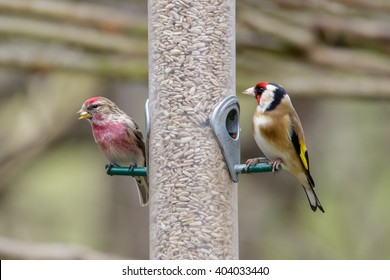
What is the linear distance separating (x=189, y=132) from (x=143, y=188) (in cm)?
80

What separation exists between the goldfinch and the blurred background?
2828 mm

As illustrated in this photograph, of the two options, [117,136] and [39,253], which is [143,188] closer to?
[117,136]

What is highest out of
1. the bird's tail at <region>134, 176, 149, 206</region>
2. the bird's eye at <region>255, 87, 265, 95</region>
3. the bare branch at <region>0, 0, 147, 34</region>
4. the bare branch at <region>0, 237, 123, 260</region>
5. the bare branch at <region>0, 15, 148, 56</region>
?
the bare branch at <region>0, 0, 147, 34</region>

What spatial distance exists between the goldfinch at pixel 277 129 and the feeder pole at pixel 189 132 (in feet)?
1.13

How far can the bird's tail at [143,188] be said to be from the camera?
787 centimetres

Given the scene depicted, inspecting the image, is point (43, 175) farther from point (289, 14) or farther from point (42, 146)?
point (289, 14)

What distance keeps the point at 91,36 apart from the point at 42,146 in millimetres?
1946

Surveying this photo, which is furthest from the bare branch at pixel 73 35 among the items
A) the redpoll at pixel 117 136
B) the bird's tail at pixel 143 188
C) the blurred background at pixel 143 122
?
the bird's tail at pixel 143 188

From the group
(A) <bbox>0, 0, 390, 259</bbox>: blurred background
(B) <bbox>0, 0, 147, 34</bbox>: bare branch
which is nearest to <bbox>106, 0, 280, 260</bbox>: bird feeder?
(A) <bbox>0, 0, 390, 259</bbox>: blurred background

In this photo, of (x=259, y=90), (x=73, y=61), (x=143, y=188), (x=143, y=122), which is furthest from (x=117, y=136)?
(x=143, y=122)

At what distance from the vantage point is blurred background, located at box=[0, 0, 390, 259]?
1134cm

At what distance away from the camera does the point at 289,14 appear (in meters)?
11.6

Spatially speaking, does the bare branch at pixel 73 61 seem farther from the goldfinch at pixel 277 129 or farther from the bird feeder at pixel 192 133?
the bird feeder at pixel 192 133

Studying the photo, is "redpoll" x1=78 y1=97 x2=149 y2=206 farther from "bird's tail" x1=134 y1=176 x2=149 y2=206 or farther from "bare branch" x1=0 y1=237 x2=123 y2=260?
"bare branch" x1=0 y1=237 x2=123 y2=260
